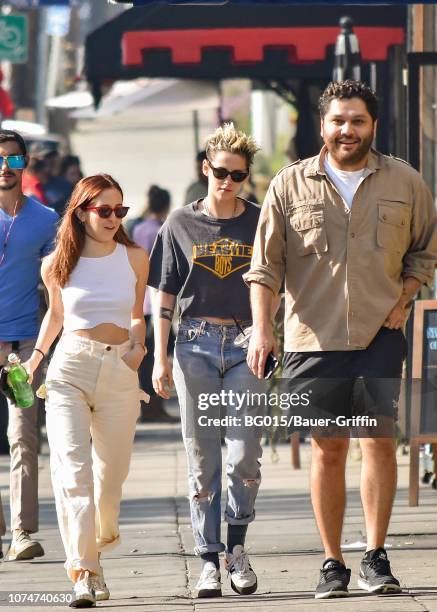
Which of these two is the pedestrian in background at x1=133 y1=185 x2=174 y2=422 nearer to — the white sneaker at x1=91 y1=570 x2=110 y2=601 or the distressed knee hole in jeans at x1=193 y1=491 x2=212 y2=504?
the distressed knee hole in jeans at x1=193 y1=491 x2=212 y2=504

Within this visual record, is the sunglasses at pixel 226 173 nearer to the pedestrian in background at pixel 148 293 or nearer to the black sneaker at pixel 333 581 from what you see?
the black sneaker at pixel 333 581

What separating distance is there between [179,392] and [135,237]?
7503 mm

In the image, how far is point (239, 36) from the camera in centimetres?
1390

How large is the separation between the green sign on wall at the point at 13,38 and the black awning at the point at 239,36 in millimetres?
10289

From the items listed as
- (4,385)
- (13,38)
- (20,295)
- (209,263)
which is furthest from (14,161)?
(13,38)

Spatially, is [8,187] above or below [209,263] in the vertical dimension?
above

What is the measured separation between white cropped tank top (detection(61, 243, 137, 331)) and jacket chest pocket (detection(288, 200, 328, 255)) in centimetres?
84

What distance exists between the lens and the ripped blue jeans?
7.19m

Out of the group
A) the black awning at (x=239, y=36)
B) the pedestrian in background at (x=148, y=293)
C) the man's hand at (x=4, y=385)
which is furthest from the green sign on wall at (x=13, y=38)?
the man's hand at (x=4, y=385)

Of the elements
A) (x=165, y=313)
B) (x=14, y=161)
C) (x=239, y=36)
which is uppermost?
(x=239, y=36)

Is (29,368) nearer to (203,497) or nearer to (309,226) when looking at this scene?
(203,497)

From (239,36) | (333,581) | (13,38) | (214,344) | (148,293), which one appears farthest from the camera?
(13,38)

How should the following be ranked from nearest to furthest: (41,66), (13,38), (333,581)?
(333,581) < (13,38) < (41,66)

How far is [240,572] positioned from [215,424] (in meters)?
0.62
